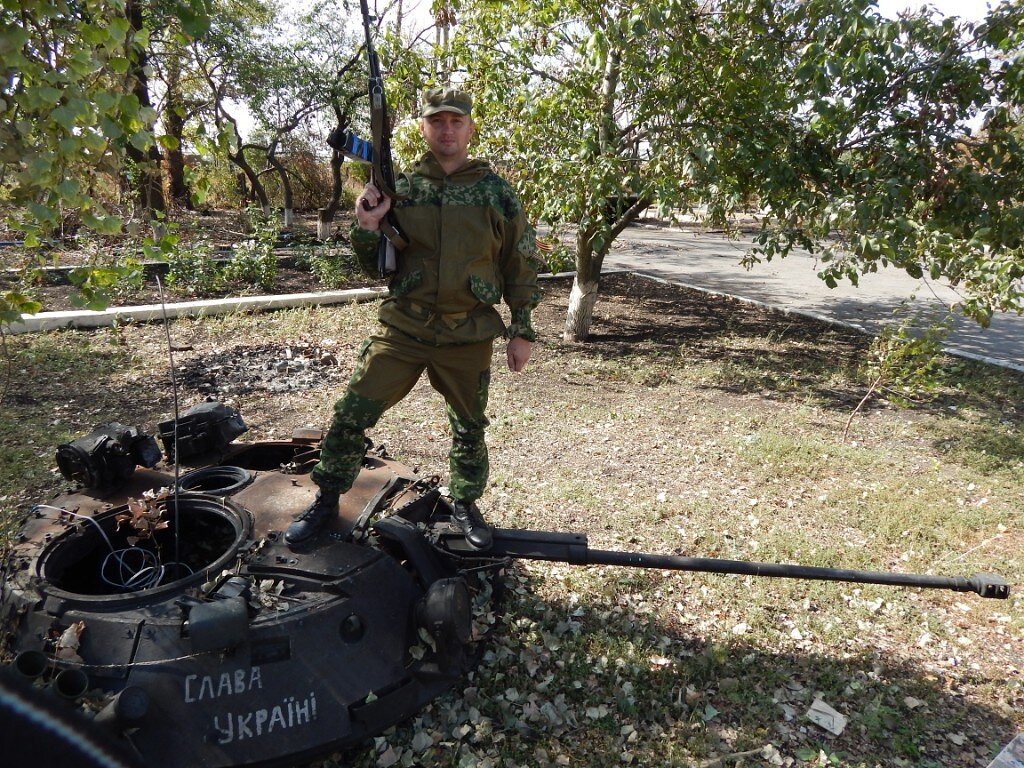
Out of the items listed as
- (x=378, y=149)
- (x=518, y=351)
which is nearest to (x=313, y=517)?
(x=518, y=351)

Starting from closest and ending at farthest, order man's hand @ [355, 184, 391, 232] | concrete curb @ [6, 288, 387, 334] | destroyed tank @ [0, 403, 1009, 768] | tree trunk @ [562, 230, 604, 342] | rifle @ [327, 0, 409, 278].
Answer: destroyed tank @ [0, 403, 1009, 768]
rifle @ [327, 0, 409, 278]
man's hand @ [355, 184, 391, 232]
concrete curb @ [6, 288, 387, 334]
tree trunk @ [562, 230, 604, 342]

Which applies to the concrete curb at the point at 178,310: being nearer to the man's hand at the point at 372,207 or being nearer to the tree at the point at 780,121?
the tree at the point at 780,121

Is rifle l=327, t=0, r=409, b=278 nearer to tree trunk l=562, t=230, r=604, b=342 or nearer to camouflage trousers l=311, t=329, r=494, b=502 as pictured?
camouflage trousers l=311, t=329, r=494, b=502

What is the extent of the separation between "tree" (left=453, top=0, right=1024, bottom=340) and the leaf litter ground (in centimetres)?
160

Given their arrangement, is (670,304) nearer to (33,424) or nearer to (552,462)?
(552,462)

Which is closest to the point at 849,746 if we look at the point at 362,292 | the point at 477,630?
the point at 477,630

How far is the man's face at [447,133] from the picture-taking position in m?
3.15

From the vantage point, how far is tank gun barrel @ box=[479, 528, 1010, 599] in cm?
327

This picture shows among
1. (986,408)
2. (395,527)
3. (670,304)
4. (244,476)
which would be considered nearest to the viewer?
(395,527)

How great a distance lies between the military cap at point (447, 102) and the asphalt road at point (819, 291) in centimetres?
507

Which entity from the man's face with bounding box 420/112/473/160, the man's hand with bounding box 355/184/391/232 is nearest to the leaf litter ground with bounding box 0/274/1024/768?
the man's hand with bounding box 355/184/391/232

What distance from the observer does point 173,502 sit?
10.5 ft

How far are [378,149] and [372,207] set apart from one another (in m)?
0.25

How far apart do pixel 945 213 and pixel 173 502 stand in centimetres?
587
